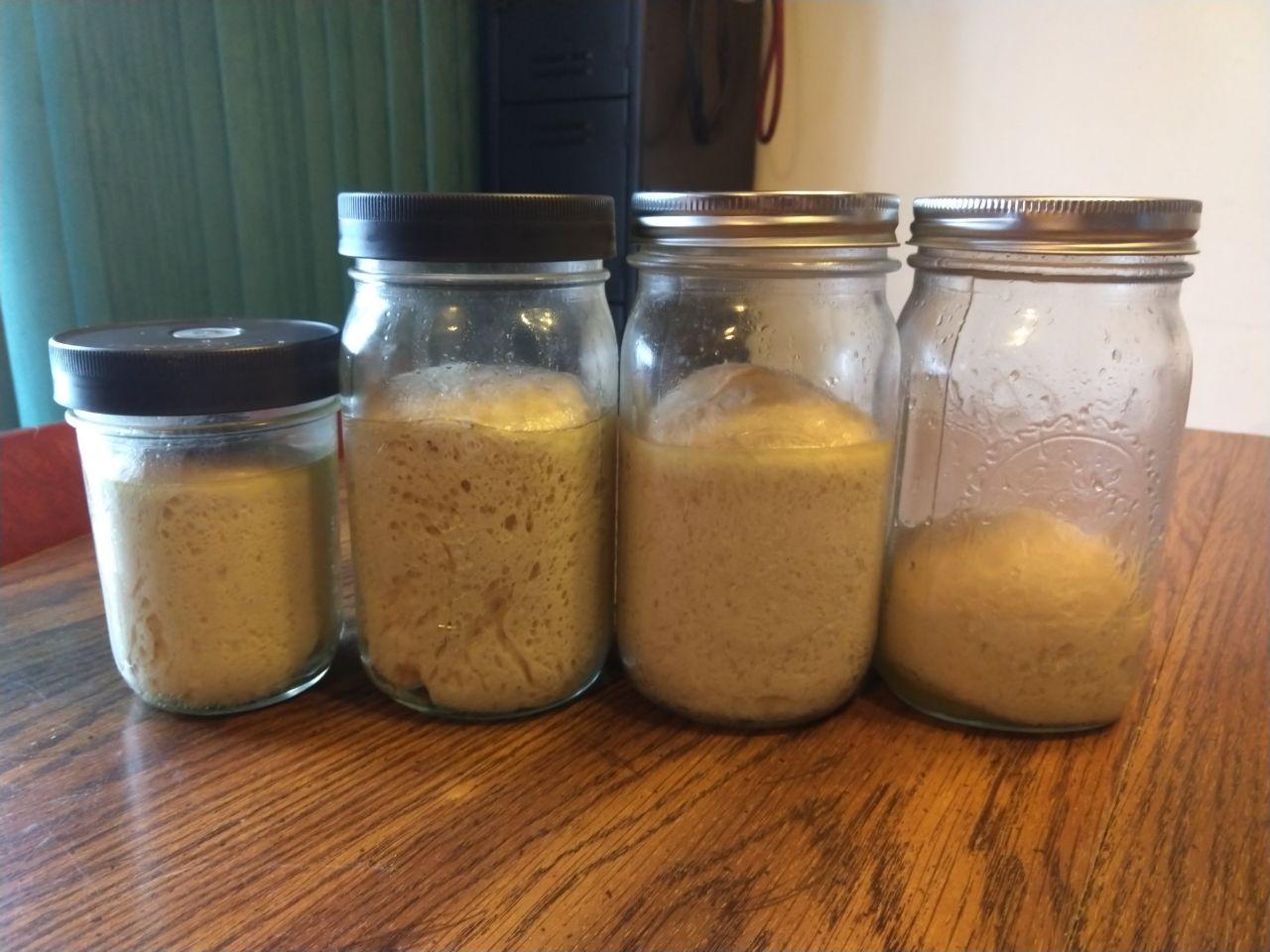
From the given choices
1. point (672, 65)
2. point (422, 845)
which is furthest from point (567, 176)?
point (422, 845)

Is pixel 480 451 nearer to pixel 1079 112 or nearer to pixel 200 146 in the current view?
pixel 200 146

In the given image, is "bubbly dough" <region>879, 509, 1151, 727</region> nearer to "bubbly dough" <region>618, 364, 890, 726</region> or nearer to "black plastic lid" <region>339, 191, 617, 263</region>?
"bubbly dough" <region>618, 364, 890, 726</region>

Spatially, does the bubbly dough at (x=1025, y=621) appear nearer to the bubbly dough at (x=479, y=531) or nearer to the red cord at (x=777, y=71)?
A: the bubbly dough at (x=479, y=531)

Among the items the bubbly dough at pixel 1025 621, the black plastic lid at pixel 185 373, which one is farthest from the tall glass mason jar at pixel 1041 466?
the black plastic lid at pixel 185 373

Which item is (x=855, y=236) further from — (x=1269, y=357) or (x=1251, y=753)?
(x=1269, y=357)

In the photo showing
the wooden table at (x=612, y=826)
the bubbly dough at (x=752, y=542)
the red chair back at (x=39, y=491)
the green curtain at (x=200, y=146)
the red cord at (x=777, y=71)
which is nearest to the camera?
the wooden table at (x=612, y=826)

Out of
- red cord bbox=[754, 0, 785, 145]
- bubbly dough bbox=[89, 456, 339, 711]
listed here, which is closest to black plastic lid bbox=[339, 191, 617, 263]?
bubbly dough bbox=[89, 456, 339, 711]
